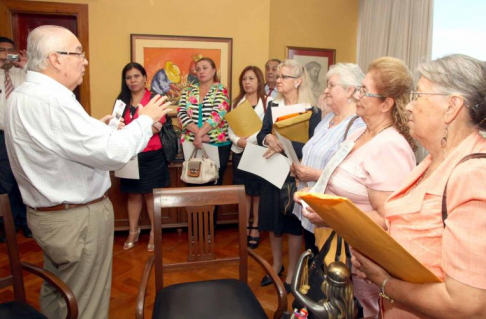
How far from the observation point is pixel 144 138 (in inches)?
66.9

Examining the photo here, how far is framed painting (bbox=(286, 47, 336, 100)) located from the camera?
4930 mm

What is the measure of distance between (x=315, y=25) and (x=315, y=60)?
48 centimetres

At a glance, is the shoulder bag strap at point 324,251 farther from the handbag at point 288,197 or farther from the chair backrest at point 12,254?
the chair backrest at point 12,254

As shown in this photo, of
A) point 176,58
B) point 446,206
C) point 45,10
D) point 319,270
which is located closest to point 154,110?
point 319,270

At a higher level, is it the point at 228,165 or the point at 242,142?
the point at 242,142

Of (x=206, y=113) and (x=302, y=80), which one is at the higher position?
(x=302, y=80)

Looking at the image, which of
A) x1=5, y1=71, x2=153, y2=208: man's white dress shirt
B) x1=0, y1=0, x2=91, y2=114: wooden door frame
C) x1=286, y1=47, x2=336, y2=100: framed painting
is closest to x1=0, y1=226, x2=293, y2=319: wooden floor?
x1=5, y1=71, x2=153, y2=208: man's white dress shirt

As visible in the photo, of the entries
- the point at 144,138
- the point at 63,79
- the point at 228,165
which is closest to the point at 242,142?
the point at 228,165

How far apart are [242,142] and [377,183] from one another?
1.81 metres

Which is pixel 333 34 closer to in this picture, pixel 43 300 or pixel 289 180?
pixel 289 180

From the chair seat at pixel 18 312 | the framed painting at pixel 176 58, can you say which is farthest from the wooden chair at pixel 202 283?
the framed painting at pixel 176 58

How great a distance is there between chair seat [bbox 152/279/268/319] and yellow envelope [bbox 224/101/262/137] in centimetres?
151

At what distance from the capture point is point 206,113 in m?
3.38

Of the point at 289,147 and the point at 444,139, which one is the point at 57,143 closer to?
the point at 289,147
